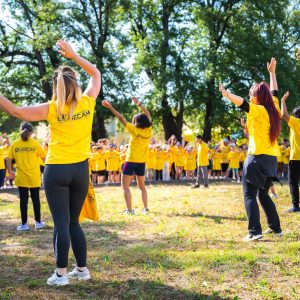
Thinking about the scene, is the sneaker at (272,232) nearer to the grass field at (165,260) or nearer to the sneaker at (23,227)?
the grass field at (165,260)

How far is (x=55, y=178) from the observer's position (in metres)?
4.09

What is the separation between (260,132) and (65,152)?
298cm

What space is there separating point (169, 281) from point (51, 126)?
6.24 ft

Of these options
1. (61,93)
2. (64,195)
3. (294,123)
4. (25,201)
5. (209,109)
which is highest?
(209,109)

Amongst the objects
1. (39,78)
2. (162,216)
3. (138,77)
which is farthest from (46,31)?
(162,216)

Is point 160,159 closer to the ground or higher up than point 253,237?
higher up

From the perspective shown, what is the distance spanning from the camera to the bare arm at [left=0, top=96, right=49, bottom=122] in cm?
383

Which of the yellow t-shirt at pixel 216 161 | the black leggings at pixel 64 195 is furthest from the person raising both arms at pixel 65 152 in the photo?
the yellow t-shirt at pixel 216 161

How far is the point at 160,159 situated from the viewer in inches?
741

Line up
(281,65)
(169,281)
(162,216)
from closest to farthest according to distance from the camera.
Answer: (169,281) < (162,216) < (281,65)

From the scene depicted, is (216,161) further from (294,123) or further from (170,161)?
(294,123)

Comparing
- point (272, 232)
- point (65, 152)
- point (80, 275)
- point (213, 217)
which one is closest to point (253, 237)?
point (272, 232)

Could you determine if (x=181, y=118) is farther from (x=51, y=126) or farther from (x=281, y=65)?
(x=51, y=126)

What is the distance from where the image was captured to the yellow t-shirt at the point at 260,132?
5945 mm
